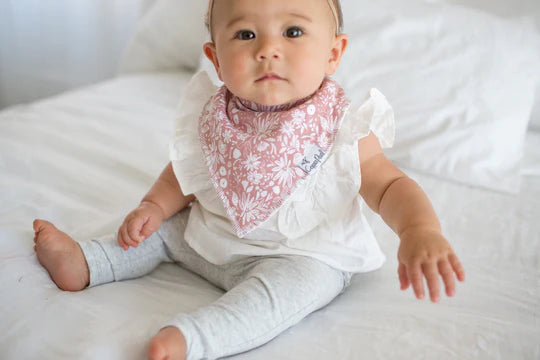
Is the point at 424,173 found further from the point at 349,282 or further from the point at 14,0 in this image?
the point at 14,0

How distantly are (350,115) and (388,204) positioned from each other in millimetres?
155

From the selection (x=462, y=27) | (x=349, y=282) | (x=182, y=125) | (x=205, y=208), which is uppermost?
(x=462, y=27)

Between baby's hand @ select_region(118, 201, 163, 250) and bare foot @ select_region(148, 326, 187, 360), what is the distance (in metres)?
0.25

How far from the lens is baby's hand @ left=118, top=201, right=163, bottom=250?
872 mm

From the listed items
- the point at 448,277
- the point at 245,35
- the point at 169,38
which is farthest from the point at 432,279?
the point at 169,38

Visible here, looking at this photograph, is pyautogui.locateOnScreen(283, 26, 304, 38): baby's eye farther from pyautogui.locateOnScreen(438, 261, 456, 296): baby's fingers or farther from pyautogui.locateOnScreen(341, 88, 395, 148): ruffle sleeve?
pyautogui.locateOnScreen(438, 261, 456, 296): baby's fingers

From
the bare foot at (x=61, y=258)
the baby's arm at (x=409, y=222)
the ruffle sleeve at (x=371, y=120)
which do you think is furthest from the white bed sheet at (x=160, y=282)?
the ruffle sleeve at (x=371, y=120)

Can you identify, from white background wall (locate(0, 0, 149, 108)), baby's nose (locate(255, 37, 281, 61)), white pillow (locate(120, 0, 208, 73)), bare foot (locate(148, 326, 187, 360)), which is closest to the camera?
bare foot (locate(148, 326, 187, 360))

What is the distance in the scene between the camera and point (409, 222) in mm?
728

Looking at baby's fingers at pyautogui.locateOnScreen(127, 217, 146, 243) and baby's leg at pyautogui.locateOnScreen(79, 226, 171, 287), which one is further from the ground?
baby's fingers at pyautogui.locateOnScreen(127, 217, 146, 243)

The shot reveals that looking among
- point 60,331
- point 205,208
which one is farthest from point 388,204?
point 60,331

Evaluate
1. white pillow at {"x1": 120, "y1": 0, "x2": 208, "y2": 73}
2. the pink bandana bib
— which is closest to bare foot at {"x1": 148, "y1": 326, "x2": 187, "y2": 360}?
the pink bandana bib

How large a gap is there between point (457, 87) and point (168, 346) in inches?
36.3

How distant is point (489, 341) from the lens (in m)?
0.73
